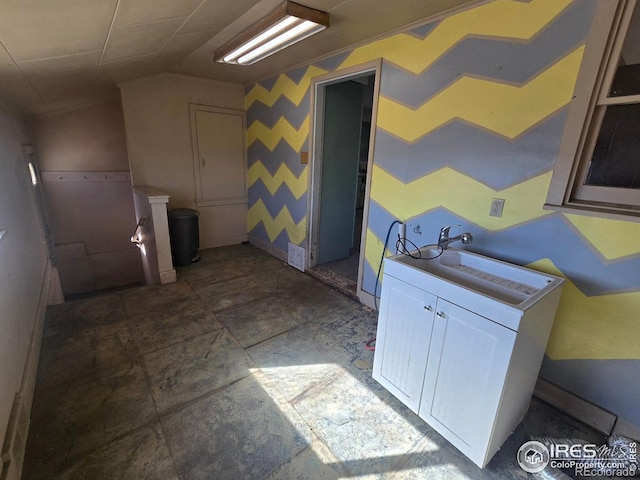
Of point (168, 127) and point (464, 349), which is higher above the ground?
point (168, 127)

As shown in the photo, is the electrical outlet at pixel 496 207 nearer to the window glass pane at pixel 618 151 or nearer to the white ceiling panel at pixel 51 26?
the window glass pane at pixel 618 151

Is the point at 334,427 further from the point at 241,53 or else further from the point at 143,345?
the point at 241,53

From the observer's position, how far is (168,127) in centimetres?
377

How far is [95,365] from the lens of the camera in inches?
75.5

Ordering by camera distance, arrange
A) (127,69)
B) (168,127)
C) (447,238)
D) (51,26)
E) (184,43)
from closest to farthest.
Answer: (51,26)
(447,238)
(184,43)
(127,69)
(168,127)

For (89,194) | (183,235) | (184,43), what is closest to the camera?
(184,43)

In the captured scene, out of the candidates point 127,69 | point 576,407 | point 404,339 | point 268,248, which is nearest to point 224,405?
point 404,339

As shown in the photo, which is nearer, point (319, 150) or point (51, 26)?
point (51, 26)

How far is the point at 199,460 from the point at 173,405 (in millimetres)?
408

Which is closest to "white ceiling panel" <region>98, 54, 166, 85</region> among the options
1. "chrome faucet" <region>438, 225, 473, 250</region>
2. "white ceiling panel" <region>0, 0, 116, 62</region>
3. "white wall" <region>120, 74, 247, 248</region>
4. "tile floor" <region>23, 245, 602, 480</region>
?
"white wall" <region>120, 74, 247, 248</region>

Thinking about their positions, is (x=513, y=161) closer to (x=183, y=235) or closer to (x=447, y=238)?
(x=447, y=238)

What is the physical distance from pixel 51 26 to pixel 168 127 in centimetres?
264

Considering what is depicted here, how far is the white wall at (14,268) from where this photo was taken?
55.2 inches

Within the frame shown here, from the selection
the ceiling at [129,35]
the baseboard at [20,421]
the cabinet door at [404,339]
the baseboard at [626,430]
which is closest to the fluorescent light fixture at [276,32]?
the ceiling at [129,35]
